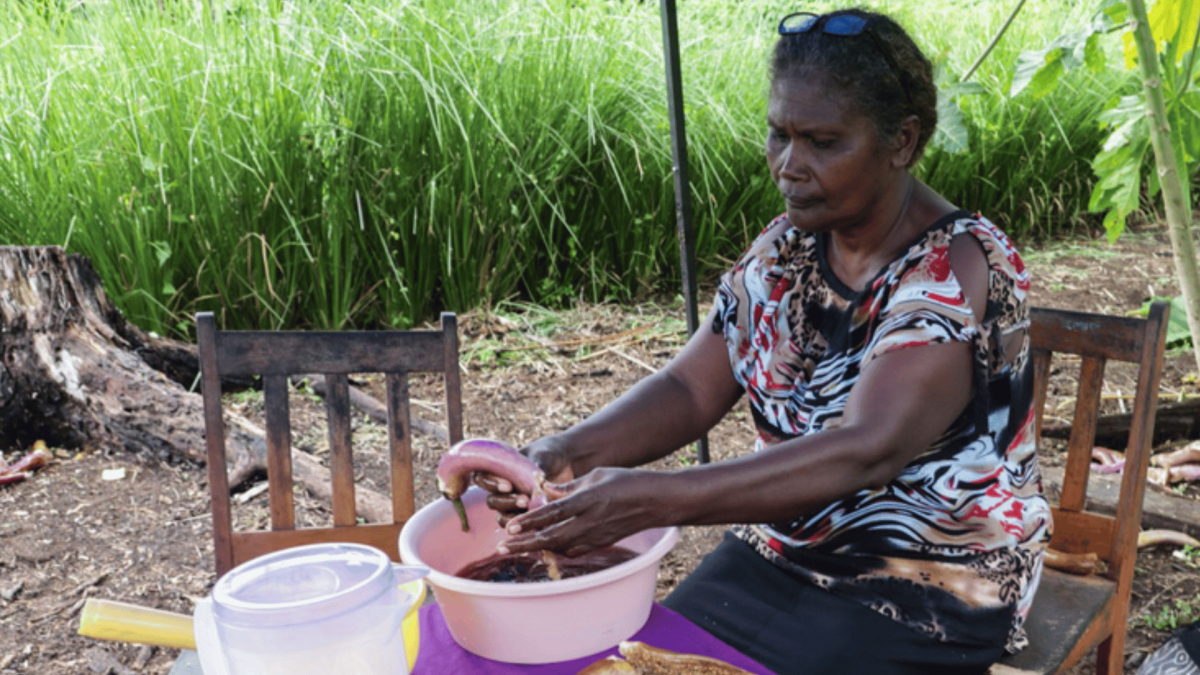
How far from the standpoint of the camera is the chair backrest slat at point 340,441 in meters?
1.77


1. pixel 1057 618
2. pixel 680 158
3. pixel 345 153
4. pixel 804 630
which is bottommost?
pixel 1057 618

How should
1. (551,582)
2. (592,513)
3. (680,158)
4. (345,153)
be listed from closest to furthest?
(551,582) < (592,513) < (680,158) < (345,153)

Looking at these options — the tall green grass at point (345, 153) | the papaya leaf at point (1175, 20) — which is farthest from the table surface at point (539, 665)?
the tall green grass at point (345, 153)

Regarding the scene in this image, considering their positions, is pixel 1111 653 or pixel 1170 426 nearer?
pixel 1111 653

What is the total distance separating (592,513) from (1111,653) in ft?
4.03

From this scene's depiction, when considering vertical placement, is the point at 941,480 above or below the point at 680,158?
below

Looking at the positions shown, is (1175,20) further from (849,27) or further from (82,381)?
(82,381)

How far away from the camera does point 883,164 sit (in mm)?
1515

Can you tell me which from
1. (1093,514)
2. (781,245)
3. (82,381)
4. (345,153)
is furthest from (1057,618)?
(82,381)

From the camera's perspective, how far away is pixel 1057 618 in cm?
173

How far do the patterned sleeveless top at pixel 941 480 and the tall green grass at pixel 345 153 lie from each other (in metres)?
2.43

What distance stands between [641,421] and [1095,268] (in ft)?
14.8

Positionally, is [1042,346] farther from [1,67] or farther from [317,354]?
[1,67]

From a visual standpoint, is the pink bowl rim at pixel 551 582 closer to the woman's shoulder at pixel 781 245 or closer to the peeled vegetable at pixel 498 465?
the peeled vegetable at pixel 498 465
